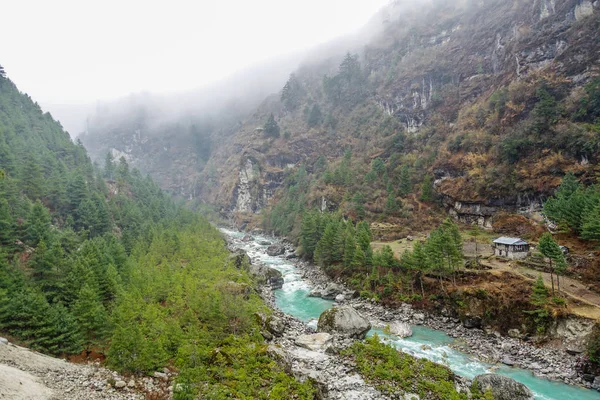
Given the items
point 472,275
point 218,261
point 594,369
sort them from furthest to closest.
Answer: point 218,261 → point 472,275 → point 594,369

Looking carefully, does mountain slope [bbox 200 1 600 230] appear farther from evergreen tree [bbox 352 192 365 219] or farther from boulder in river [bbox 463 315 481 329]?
boulder in river [bbox 463 315 481 329]

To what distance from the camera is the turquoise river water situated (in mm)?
26562

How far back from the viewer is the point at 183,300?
34.6 metres

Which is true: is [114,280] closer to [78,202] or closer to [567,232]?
[78,202]

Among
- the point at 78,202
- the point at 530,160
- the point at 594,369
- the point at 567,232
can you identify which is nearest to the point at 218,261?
the point at 78,202

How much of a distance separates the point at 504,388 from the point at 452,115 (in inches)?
3550

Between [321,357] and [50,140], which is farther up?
[50,140]

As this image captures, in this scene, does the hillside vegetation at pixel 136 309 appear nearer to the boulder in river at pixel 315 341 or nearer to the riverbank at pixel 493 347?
the boulder in river at pixel 315 341

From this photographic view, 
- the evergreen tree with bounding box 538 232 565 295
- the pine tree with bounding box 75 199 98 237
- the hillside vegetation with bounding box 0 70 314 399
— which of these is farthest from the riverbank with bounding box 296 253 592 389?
the pine tree with bounding box 75 199 98 237

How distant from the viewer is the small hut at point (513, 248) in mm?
46719

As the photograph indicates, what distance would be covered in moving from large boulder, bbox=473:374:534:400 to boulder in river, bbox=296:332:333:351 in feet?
43.7

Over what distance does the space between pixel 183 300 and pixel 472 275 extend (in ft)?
123

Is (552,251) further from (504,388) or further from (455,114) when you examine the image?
(455,114)

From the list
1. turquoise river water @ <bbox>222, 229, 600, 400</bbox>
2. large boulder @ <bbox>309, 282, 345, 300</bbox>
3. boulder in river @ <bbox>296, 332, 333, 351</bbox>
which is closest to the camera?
turquoise river water @ <bbox>222, 229, 600, 400</bbox>
